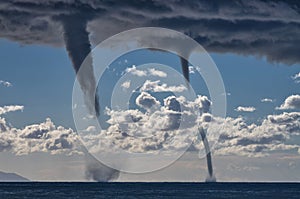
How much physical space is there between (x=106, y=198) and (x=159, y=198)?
1659 centimetres

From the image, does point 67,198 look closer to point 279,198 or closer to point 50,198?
point 50,198

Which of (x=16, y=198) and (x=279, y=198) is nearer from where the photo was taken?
(x=16, y=198)

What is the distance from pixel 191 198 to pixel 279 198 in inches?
1119

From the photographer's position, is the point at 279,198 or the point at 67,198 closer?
the point at 67,198

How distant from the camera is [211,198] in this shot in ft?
617

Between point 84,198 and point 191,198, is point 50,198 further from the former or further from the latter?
point 191,198

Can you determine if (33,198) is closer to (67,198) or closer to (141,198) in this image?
(67,198)

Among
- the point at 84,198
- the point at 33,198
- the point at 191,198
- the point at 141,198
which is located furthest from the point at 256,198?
the point at 33,198

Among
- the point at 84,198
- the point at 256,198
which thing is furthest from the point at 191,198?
the point at 84,198

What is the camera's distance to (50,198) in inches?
7175

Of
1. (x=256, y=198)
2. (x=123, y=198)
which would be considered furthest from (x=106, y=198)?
(x=256, y=198)

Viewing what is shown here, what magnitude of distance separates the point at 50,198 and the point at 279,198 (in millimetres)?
70981

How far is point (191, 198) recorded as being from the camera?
190m

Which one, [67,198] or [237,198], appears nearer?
[67,198]
